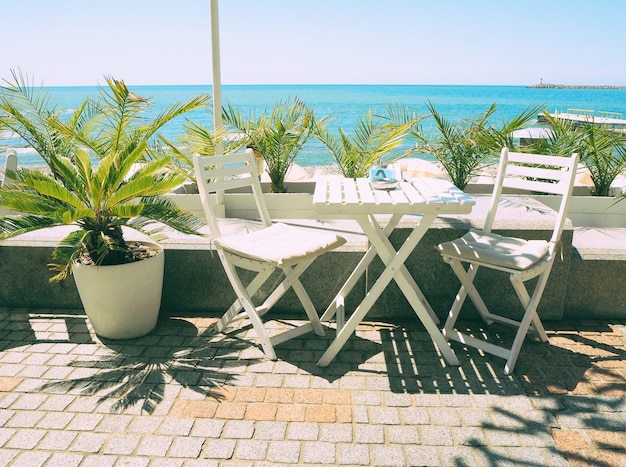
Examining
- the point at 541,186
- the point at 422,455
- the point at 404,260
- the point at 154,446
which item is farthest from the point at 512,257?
Result: the point at 154,446

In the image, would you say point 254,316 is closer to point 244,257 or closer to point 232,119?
point 244,257

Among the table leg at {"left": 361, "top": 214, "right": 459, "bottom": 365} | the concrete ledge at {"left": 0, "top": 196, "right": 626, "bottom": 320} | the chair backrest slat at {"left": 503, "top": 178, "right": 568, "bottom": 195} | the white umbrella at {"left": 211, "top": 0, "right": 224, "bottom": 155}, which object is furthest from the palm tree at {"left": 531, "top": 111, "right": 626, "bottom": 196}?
the table leg at {"left": 361, "top": 214, "right": 459, "bottom": 365}

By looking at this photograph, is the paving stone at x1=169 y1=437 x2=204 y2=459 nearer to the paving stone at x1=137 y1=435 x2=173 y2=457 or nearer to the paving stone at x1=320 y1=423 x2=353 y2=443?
the paving stone at x1=137 y1=435 x2=173 y2=457

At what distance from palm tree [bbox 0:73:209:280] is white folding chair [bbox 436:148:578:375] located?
71.5 inches

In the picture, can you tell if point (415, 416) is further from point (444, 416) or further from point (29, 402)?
→ point (29, 402)

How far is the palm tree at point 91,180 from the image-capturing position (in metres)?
3.37

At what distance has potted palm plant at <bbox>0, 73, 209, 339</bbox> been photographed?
339 centimetres

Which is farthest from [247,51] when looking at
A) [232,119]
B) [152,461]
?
[152,461]

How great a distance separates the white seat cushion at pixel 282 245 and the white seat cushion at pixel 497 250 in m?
0.74

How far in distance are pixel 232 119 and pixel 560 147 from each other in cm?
379

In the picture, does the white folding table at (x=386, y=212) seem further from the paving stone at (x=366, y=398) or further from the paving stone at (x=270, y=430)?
the paving stone at (x=270, y=430)

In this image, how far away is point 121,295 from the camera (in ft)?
11.5

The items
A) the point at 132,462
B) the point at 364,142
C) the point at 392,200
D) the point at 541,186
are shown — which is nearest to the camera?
the point at 132,462

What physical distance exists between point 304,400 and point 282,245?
3.08 ft
